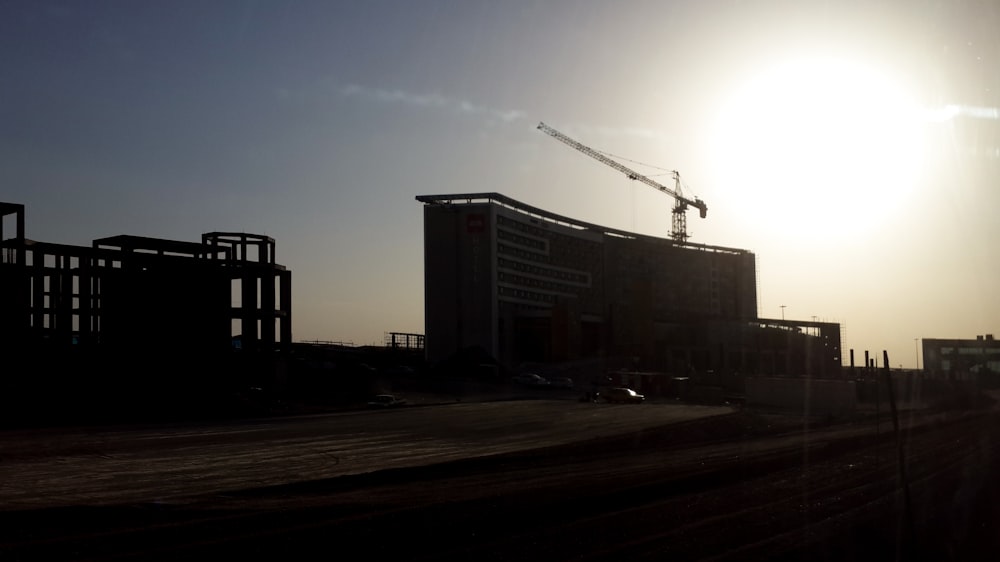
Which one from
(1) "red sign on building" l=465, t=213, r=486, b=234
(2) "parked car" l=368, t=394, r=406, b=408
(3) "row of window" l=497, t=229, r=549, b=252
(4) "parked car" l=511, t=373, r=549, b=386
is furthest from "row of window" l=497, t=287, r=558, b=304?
(2) "parked car" l=368, t=394, r=406, b=408

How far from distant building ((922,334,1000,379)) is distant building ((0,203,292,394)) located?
103359mm

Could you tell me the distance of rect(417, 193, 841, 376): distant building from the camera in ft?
438

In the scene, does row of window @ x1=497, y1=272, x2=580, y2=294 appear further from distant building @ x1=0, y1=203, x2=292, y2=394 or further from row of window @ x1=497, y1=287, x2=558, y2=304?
distant building @ x1=0, y1=203, x2=292, y2=394

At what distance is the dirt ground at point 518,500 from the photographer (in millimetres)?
15734

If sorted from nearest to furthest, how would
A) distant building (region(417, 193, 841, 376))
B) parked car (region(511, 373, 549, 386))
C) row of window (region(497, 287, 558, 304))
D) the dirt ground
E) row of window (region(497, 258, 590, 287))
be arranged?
the dirt ground
parked car (region(511, 373, 549, 386))
distant building (region(417, 193, 841, 376))
row of window (region(497, 287, 558, 304))
row of window (region(497, 258, 590, 287))

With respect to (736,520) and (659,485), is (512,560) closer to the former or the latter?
(736,520)

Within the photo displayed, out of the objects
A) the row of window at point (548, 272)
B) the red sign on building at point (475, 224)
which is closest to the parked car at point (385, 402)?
the red sign on building at point (475, 224)

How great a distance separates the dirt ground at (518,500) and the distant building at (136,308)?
80.7 ft

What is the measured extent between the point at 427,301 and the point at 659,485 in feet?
367

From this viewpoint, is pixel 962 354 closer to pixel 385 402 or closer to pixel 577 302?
pixel 577 302

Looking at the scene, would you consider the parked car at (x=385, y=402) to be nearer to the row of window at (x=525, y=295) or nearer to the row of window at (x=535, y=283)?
the row of window at (x=525, y=295)

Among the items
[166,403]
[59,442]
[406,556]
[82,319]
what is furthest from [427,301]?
[406,556]

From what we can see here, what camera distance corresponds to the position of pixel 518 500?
20.6 meters

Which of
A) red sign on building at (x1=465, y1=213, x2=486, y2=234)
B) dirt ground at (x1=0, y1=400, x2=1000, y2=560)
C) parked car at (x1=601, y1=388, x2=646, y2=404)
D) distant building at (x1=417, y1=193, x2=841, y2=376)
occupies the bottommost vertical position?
parked car at (x1=601, y1=388, x2=646, y2=404)
